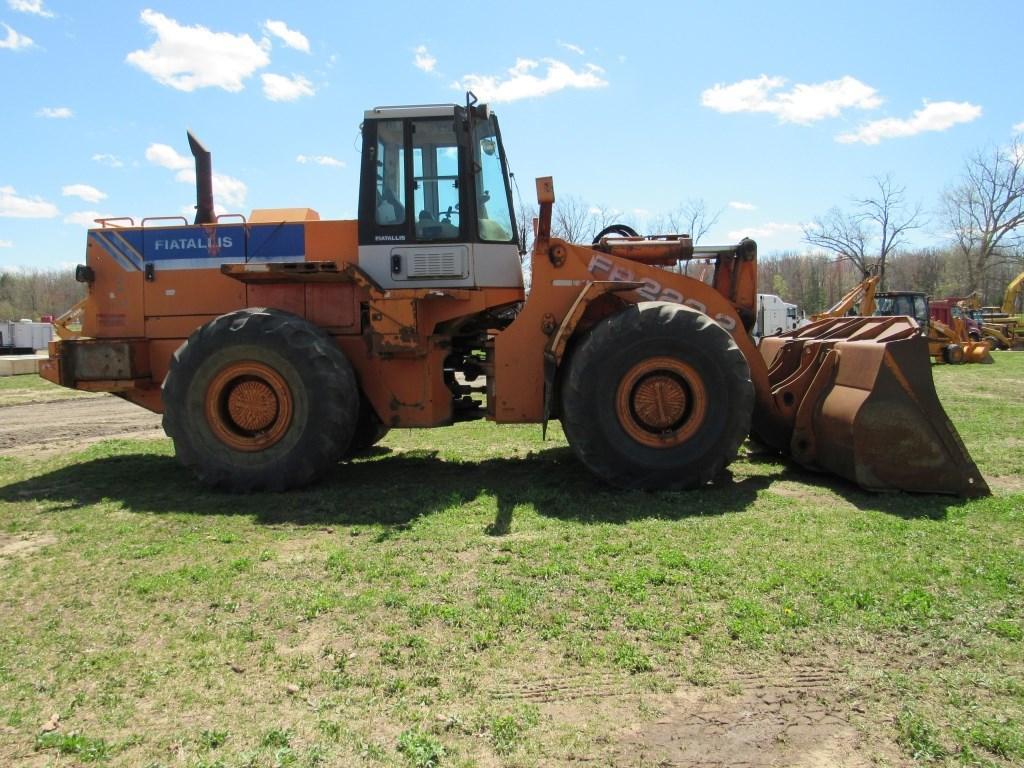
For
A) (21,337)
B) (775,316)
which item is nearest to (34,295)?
(21,337)

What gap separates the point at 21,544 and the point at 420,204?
4.41 m

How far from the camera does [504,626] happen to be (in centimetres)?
383

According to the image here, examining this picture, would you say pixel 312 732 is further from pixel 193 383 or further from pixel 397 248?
pixel 397 248

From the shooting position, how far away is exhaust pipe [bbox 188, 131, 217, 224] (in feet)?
26.4

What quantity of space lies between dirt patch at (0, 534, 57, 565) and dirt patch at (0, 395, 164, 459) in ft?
13.2

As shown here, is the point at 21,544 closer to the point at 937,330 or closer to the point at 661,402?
the point at 661,402

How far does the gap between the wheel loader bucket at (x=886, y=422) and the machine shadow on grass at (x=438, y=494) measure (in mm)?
203

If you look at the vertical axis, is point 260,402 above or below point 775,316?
below

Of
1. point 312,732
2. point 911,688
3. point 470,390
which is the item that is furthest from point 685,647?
point 470,390

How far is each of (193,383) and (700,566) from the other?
16.0ft

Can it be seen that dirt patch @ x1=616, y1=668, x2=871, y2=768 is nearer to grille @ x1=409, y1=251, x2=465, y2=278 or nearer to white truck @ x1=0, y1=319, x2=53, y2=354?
grille @ x1=409, y1=251, x2=465, y2=278

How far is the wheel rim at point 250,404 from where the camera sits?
6.85 meters

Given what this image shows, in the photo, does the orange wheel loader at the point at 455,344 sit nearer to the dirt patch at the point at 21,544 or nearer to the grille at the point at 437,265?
the grille at the point at 437,265

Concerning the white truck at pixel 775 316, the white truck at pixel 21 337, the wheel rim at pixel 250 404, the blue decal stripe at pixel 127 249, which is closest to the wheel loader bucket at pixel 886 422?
the wheel rim at pixel 250 404
